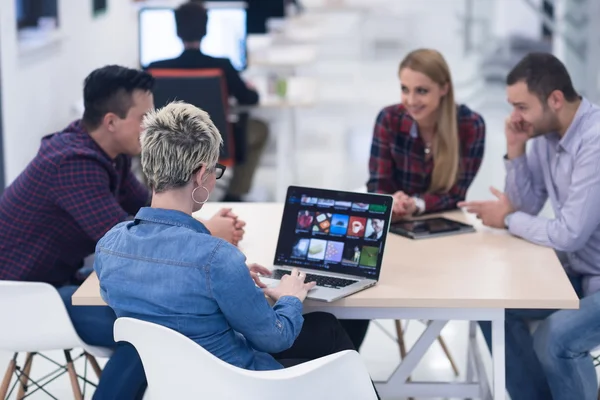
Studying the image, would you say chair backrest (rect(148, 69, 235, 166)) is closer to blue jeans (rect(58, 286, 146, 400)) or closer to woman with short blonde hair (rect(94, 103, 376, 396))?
blue jeans (rect(58, 286, 146, 400))

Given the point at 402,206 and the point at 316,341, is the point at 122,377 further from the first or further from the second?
the point at 402,206

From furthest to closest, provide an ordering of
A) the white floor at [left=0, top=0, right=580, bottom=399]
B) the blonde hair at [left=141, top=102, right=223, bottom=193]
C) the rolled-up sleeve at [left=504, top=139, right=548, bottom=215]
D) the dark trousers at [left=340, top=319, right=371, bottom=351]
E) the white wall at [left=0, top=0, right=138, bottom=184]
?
1. the white wall at [left=0, top=0, right=138, bottom=184]
2. the white floor at [left=0, top=0, right=580, bottom=399]
3. the dark trousers at [left=340, top=319, right=371, bottom=351]
4. the rolled-up sleeve at [left=504, top=139, right=548, bottom=215]
5. the blonde hair at [left=141, top=102, right=223, bottom=193]

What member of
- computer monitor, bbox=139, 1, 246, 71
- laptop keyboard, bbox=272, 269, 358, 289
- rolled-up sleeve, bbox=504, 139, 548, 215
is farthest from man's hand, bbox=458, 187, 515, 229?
computer monitor, bbox=139, 1, 246, 71

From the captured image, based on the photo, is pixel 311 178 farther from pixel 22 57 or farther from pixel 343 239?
pixel 343 239

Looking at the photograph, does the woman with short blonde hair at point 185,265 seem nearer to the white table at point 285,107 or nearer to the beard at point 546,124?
the beard at point 546,124

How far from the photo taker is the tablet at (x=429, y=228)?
3.11 meters

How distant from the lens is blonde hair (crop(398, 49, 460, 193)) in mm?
3469

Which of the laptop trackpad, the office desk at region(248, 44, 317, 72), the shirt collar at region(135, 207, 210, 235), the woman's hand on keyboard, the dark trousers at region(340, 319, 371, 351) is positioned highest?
the shirt collar at region(135, 207, 210, 235)

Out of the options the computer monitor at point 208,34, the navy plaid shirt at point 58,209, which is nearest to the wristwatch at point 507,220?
the navy plaid shirt at point 58,209

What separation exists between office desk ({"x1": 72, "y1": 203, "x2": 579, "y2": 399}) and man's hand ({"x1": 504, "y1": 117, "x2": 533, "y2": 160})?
0.30 meters

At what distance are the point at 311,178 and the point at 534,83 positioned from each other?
12.3 ft

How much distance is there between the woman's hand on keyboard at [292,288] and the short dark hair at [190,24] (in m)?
3.21

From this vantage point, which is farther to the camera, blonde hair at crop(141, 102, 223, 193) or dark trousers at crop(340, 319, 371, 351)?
dark trousers at crop(340, 319, 371, 351)

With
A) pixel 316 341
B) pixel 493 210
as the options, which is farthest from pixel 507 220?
pixel 316 341
